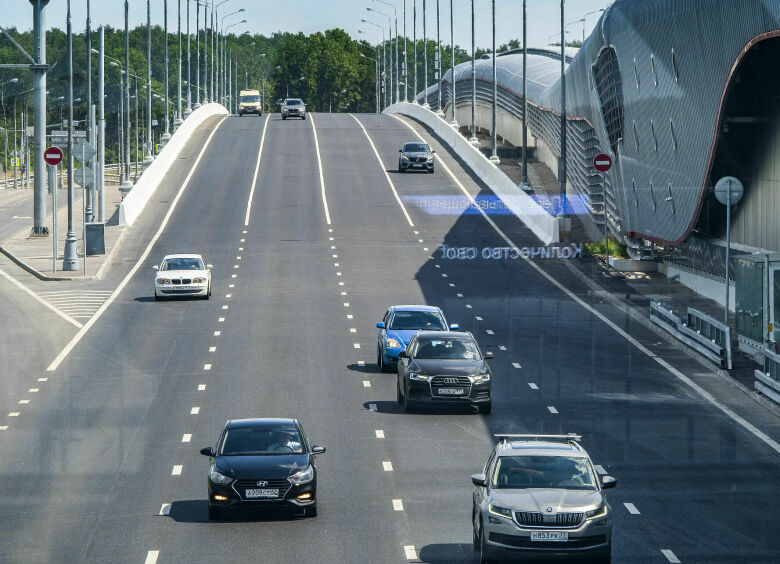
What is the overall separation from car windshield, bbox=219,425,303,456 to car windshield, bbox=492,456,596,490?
11.5 feet

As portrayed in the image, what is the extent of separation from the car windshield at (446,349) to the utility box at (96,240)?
2692 centimetres

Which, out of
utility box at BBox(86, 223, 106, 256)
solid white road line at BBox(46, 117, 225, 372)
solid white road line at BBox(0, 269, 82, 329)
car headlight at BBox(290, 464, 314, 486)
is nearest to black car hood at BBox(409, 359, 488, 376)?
car headlight at BBox(290, 464, 314, 486)

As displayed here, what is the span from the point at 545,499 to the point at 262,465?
4.19 m

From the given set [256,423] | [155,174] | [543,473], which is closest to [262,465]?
[256,423]

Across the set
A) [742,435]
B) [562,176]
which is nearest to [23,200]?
[562,176]

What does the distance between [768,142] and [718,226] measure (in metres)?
5.13

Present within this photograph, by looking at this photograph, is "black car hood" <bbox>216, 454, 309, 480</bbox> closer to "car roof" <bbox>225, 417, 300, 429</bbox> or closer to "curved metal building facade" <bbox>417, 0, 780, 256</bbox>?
"car roof" <bbox>225, 417, 300, 429</bbox>

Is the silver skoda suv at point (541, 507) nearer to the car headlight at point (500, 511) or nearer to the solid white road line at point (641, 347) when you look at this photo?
the car headlight at point (500, 511)

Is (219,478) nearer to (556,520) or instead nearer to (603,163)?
(556,520)

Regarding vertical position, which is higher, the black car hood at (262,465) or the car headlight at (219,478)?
the black car hood at (262,465)

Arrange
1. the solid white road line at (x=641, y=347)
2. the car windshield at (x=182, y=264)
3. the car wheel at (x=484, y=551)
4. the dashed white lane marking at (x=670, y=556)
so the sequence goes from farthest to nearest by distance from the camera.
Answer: the car windshield at (x=182, y=264), the solid white road line at (x=641, y=347), the dashed white lane marking at (x=670, y=556), the car wheel at (x=484, y=551)

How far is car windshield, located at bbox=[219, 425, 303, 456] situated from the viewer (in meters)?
18.0

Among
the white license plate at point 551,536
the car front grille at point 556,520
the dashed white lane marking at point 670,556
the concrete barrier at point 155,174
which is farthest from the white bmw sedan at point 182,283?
the white license plate at point 551,536

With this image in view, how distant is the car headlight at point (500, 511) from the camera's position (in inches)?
578
